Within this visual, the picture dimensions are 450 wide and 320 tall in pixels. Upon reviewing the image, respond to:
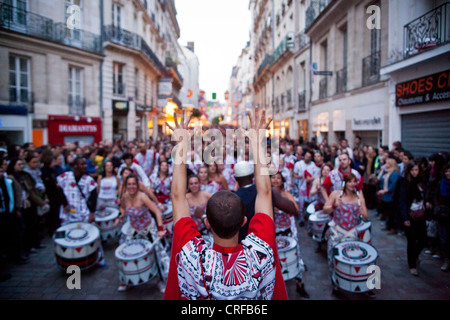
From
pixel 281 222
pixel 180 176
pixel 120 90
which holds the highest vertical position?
pixel 120 90

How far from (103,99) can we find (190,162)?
514 inches

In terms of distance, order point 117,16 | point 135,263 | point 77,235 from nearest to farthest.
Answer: point 135,263
point 77,235
point 117,16

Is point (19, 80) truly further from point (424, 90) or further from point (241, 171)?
point (424, 90)

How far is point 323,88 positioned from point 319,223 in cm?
1261

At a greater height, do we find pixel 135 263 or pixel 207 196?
pixel 207 196

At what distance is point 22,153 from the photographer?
22.8 ft

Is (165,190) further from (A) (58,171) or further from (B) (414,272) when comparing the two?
(B) (414,272)

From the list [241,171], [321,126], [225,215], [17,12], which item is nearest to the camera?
[225,215]

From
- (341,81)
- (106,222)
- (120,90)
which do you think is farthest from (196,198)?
(120,90)

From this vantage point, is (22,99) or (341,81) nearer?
(22,99)

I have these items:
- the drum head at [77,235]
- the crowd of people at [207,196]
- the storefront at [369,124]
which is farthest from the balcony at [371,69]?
the drum head at [77,235]

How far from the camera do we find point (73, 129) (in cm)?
1612
